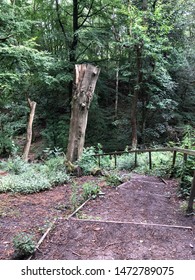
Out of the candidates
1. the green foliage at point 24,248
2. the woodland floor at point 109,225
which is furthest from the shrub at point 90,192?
the green foliage at point 24,248

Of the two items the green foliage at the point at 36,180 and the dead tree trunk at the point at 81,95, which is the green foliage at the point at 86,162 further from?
the green foliage at the point at 36,180

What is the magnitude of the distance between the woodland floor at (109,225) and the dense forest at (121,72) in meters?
8.06

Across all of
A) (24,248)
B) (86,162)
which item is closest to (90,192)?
(24,248)

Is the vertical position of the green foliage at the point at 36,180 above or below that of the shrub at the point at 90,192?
below

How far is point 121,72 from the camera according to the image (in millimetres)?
15266

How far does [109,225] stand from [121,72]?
43.0 ft

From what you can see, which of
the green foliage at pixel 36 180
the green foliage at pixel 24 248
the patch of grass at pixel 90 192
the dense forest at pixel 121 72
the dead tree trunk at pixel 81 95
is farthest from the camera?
the dense forest at pixel 121 72

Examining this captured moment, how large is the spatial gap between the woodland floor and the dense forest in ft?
26.5

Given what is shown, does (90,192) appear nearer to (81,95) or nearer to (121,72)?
(81,95)

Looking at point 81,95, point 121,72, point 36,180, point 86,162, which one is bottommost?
point 36,180

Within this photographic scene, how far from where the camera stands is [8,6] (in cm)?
936

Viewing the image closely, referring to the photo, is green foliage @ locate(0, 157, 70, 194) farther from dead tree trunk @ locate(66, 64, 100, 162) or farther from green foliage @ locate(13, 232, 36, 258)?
green foliage @ locate(13, 232, 36, 258)

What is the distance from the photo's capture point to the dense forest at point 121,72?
42.2ft
